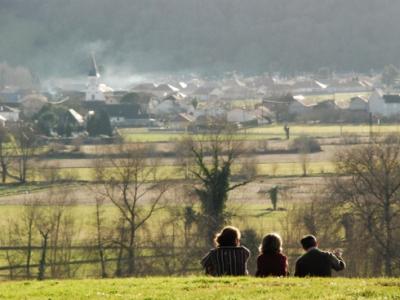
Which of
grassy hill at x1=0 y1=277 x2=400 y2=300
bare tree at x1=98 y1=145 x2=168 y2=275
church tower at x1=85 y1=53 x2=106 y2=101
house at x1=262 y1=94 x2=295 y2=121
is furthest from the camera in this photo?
church tower at x1=85 y1=53 x2=106 y2=101

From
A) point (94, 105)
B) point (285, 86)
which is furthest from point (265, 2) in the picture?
point (94, 105)

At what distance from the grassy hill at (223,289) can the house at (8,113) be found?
44891mm

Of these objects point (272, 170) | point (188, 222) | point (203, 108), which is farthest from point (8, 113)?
point (188, 222)

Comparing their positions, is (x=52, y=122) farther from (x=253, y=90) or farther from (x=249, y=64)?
(x=249, y=64)

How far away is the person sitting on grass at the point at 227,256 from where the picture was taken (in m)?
8.29

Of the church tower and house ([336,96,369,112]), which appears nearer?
house ([336,96,369,112])

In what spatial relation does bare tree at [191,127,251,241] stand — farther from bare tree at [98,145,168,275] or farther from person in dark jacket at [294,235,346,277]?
person in dark jacket at [294,235,346,277]

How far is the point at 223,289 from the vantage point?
7586 millimetres

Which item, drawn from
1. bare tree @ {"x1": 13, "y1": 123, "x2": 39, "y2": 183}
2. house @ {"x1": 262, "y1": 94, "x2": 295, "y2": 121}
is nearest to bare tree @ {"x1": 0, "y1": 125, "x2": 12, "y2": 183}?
bare tree @ {"x1": 13, "y1": 123, "x2": 39, "y2": 183}

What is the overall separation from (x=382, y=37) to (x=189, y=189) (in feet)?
341

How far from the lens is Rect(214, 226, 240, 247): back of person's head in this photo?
8.25 meters

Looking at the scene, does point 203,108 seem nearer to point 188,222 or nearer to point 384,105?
point 384,105

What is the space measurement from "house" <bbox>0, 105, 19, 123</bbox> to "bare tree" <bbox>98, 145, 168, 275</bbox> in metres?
26.5

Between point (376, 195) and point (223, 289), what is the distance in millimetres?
11227
